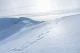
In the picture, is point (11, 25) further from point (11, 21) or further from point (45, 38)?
point (45, 38)

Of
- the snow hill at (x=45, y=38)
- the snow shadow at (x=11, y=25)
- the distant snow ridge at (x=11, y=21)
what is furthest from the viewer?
the distant snow ridge at (x=11, y=21)

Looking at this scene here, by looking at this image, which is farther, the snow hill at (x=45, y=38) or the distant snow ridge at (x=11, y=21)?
the distant snow ridge at (x=11, y=21)

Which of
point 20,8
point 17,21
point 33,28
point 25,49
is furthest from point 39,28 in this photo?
point 20,8

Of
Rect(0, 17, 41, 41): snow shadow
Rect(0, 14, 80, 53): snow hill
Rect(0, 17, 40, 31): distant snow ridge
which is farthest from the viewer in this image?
Rect(0, 17, 40, 31): distant snow ridge

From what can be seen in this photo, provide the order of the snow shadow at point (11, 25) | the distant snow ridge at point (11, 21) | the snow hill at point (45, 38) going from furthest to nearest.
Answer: the distant snow ridge at point (11, 21) → the snow shadow at point (11, 25) → the snow hill at point (45, 38)

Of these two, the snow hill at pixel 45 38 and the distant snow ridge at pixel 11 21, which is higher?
the distant snow ridge at pixel 11 21

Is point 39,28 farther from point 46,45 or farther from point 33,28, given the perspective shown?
point 46,45

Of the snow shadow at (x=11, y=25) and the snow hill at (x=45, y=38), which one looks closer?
the snow hill at (x=45, y=38)

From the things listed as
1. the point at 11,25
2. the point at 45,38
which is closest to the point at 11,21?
the point at 11,25
